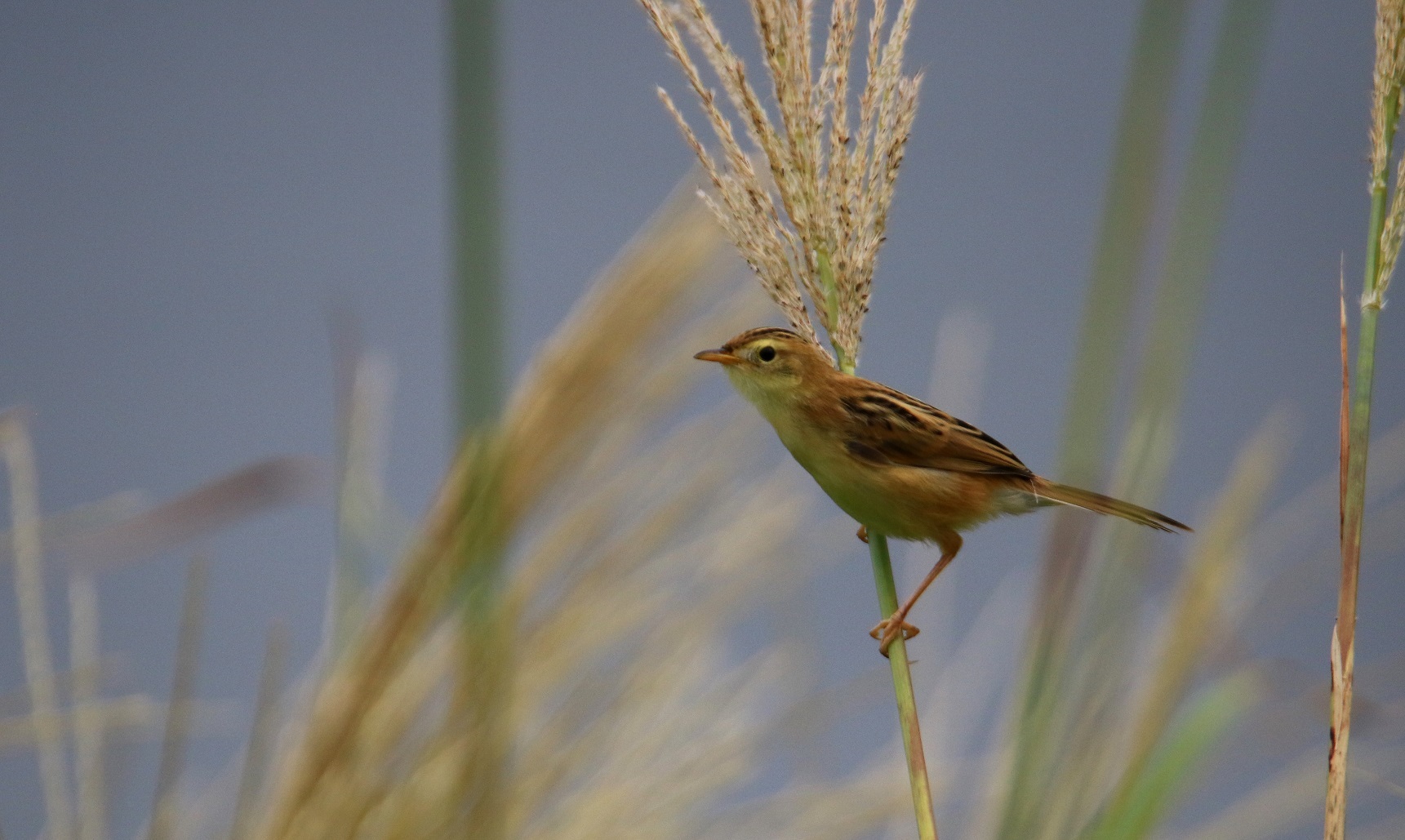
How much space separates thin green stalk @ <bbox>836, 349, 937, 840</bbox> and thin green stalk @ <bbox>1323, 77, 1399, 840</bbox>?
248 millimetres

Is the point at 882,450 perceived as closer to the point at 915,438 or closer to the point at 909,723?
the point at 915,438

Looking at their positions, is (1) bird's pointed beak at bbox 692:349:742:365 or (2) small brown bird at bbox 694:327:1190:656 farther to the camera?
(1) bird's pointed beak at bbox 692:349:742:365

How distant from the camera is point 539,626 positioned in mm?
1241

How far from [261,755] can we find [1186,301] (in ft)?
3.30

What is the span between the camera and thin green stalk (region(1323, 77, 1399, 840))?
715 millimetres

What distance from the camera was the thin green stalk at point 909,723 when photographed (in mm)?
650

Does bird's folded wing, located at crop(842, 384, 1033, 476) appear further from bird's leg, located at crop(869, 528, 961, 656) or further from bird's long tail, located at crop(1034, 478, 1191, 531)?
bird's long tail, located at crop(1034, 478, 1191, 531)

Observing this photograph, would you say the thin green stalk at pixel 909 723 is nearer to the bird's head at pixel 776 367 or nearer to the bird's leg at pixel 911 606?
the bird's leg at pixel 911 606

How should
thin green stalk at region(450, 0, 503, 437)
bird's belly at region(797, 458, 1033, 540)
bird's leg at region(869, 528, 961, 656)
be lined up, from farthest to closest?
bird's belly at region(797, 458, 1033, 540)
bird's leg at region(869, 528, 961, 656)
thin green stalk at region(450, 0, 503, 437)

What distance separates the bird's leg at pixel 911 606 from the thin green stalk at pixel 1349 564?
26 centimetres

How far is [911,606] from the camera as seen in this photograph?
0.91m

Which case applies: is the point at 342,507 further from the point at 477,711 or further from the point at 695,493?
the point at 477,711

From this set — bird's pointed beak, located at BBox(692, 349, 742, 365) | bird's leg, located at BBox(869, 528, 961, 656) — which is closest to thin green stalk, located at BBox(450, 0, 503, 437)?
bird's leg, located at BBox(869, 528, 961, 656)

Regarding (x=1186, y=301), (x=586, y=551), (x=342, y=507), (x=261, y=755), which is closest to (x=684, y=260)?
(x=586, y=551)
